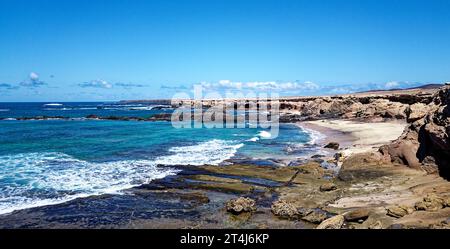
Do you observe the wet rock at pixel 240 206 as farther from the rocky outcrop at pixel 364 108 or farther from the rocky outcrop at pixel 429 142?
the rocky outcrop at pixel 364 108

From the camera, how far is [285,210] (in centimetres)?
1398

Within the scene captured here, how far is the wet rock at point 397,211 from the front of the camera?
12383 mm

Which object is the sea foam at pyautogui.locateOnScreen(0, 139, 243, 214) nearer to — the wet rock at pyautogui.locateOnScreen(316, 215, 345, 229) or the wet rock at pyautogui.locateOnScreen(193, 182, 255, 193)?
the wet rock at pyautogui.locateOnScreen(193, 182, 255, 193)

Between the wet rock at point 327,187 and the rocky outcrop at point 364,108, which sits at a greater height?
the rocky outcrop at point 364,108

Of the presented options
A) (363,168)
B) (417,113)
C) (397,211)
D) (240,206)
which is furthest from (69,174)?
(417,113)

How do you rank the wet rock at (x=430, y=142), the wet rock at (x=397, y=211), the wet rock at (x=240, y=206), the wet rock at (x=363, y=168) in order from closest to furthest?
the wet rock at (x=397, y=211)
the wet rock at (x=240, y=206)
the wet rock at (x=430, y=142)
the wet rock at (x=363, y=168)

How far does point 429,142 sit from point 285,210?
8.64m

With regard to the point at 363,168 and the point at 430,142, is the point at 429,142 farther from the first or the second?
the point at 363,168

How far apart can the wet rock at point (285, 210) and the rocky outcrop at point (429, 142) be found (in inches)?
270

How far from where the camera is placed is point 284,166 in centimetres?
2373

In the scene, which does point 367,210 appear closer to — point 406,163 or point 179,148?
point 406,163

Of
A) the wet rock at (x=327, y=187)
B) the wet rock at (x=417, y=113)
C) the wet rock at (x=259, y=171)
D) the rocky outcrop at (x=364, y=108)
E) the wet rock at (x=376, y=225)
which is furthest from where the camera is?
the rocky outcrop at (x=364, y=108)

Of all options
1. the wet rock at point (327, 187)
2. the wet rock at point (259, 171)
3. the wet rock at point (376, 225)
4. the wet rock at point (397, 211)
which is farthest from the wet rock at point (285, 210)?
the wet rock at point (259, 171)
